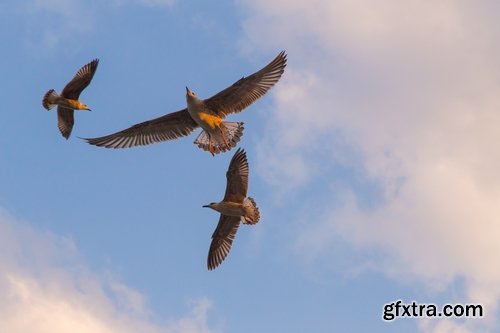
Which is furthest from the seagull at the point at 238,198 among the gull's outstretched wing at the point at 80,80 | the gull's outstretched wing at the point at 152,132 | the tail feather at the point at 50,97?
the tail feather at the point at 50,97

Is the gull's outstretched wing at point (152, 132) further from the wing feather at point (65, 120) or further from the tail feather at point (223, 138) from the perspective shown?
the wing feather at point (65, 120)

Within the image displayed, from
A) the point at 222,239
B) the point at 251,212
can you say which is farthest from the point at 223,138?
the point at 222,239

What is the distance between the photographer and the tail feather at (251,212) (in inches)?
767

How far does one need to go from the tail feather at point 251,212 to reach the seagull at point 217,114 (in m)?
1.31

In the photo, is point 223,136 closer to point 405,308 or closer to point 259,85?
point 259,85

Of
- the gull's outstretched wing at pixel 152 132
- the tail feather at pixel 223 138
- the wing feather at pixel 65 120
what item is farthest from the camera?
the wing feather at pixel 65 120

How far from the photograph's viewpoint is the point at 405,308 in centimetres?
1730

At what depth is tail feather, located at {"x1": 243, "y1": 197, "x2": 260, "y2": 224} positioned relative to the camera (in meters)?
19.5

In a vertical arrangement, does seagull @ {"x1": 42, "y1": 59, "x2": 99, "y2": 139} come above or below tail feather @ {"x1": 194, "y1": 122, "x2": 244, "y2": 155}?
above

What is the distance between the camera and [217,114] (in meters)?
19.1

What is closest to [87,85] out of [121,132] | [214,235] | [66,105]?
[66,105]

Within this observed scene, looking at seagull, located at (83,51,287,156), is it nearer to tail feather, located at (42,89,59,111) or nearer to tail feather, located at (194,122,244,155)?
tail feather, located at (194,122,244,155)

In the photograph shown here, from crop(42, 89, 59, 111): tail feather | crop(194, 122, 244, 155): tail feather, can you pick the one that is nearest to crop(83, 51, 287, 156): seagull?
crop(194, 122, 244, 155): tail feather

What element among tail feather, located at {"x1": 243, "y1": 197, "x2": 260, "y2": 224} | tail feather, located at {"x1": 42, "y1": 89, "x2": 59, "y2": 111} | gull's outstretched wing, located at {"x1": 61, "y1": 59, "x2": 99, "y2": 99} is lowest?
tail feather, located at {"x1": 243, "y1": 197, "x2": 260, "y2": 224}
